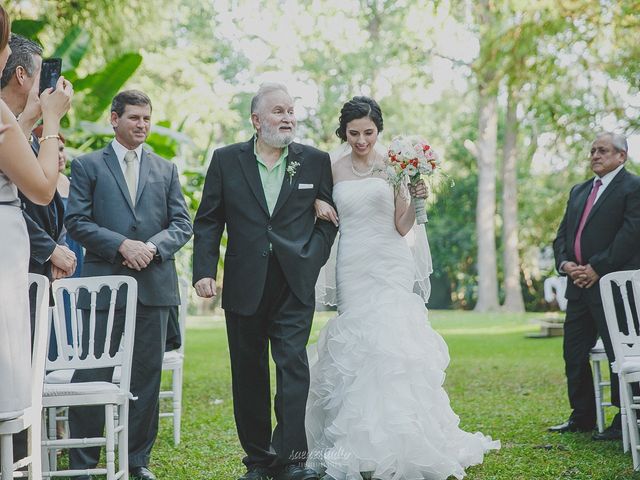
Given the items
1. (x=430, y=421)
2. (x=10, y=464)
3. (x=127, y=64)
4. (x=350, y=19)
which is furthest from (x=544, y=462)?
(x=350, y=19)

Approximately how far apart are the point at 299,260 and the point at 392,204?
80 cm

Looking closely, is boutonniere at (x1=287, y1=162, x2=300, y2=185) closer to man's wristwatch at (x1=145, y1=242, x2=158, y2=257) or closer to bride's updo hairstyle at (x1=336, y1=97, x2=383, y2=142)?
bride's updo hairstyle at (x1=336, y1=97, x2=383, y2=142)

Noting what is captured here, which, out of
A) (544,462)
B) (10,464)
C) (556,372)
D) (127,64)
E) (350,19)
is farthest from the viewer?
(350,19)

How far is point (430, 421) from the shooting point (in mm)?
5070

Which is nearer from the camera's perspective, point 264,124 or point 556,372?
point 264,124

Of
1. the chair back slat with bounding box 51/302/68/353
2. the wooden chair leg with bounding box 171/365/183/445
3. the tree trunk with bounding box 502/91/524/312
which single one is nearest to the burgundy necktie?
the wooden chair leg with bounding box 171/365/183/445

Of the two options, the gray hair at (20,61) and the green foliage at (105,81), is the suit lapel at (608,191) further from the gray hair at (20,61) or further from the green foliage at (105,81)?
the green foliage at (105,81)

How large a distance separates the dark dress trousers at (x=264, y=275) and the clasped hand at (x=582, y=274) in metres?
2.24

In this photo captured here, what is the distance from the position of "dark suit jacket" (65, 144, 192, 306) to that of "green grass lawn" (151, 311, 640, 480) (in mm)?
1185

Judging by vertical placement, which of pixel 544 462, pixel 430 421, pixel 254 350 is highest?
pixel 254 350

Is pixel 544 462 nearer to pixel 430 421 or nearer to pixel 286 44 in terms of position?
pixel 430 421

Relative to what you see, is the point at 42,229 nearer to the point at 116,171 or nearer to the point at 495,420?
the point at 116,171

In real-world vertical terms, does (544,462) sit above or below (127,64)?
below

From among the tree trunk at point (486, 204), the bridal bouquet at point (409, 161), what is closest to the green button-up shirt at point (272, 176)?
the bridal bouquet at point (409, 161)
